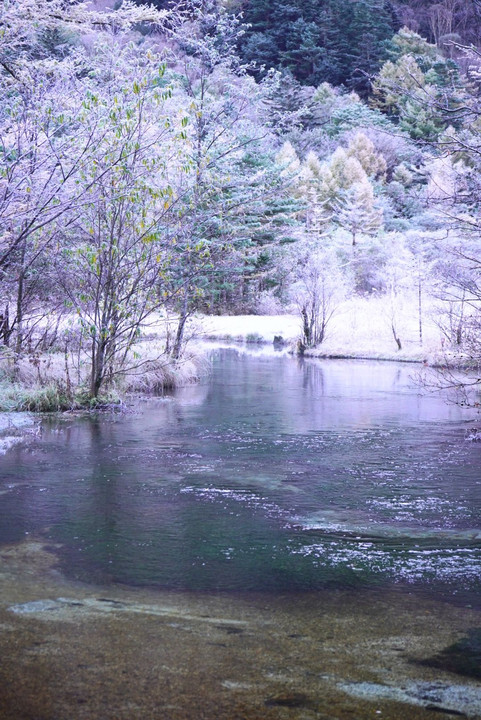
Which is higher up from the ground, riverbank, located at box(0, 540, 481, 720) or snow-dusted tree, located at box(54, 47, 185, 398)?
snow-dusted tree, located at box(54, 47, 185, 398)

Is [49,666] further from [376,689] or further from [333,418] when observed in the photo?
[333,418]

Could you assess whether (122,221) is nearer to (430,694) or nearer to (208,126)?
(208,126)

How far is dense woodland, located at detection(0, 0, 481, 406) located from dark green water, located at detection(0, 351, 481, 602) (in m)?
1.73

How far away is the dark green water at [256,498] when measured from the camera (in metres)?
5.34

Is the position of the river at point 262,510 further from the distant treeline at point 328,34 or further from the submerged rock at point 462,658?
the distant treeline at point 328,34

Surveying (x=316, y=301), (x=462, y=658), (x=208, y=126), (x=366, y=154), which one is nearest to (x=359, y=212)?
(x=366, y=154)

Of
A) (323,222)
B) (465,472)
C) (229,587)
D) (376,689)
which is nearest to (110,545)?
(229,587)

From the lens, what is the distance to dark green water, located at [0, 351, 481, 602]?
17.5ft

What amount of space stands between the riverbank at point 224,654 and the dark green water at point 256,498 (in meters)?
0.36

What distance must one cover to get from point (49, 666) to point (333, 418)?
902cm

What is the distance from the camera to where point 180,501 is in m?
7.10

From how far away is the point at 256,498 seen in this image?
729 centimetres

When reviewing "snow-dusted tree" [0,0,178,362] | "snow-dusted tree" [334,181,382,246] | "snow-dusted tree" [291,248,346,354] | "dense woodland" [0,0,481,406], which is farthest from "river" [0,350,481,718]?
"snow-dusted tree" [334,181,382,246]

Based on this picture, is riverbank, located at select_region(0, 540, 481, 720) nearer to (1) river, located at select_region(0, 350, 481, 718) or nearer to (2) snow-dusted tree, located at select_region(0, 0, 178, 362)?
(1) river, located at select_region(0, 350, 481, 718)
